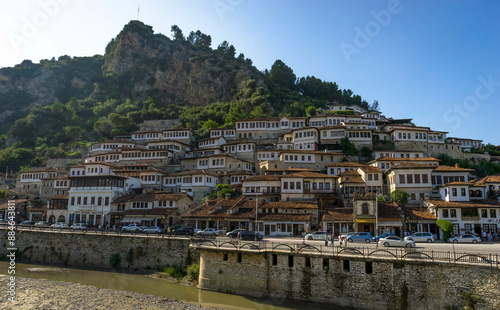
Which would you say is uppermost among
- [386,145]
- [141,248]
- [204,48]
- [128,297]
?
[204,48]

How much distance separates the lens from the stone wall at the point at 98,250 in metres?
30.5

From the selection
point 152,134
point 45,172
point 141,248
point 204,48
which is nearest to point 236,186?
point 141,248

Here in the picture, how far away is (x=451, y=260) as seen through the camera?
64.6 ft

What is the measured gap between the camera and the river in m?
22.6

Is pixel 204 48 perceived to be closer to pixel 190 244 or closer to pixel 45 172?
pixel 45 172

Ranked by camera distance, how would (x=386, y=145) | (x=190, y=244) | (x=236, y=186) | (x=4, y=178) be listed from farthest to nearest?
1. (x=4, y=178)
2. (x=386, y=145)
3. (x=236, y=186)
4. (x=190, y=244)

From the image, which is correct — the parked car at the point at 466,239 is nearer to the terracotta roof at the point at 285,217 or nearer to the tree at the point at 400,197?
the tree at the point at 400,197

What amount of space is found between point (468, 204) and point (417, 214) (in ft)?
18.3

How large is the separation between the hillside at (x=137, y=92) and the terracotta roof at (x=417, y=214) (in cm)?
4679

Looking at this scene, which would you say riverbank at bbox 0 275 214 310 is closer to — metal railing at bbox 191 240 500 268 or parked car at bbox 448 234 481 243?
→ metal railing at bbox 191 240 500 268

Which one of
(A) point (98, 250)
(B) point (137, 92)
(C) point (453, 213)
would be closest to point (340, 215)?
(C) point (453, 213)

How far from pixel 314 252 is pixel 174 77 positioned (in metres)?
112

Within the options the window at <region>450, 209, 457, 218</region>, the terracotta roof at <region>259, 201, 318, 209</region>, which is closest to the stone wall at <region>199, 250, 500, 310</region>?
the terracotta roof at <region>259, 201, 318, 209</region>

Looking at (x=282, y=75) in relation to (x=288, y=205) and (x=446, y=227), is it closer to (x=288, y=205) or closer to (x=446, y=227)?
(x=288, y=205)
